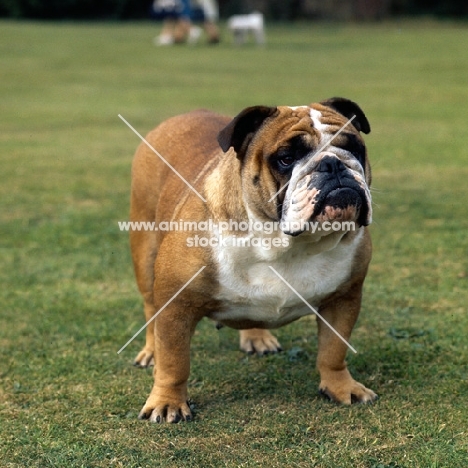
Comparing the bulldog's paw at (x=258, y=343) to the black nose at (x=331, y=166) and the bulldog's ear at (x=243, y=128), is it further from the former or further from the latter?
the black nose at (x=331, y=166)

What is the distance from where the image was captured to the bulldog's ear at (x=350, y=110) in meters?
4.14

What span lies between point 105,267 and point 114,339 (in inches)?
59.1

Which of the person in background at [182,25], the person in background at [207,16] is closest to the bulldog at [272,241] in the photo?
the person in background at [182,25]

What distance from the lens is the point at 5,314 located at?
221 inches

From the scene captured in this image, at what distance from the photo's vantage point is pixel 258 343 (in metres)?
5.00

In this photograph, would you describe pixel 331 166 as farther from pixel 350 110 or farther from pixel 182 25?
pixel 182 25

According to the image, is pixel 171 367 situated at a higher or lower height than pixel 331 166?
lower

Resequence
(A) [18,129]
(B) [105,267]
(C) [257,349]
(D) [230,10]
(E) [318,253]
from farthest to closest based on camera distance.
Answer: (D) [230,10] < (A) [18,129] < (B) [105,267] < (C) [257,349] < (E) [318,253]

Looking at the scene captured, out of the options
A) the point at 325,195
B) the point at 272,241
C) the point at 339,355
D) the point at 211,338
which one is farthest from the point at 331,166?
the point at 211,338

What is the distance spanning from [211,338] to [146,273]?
635mm

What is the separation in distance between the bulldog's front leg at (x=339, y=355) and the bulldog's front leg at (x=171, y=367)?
0.69 meters

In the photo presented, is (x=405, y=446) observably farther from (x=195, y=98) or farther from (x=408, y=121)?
(x=195, y=98)

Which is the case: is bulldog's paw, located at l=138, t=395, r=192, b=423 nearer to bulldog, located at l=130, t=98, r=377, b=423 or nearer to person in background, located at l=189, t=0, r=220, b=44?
bulldog, located at l=130, t=98, r=377, b=423

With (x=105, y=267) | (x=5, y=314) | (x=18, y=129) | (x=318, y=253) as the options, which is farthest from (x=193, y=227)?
(x=18, y=129)
